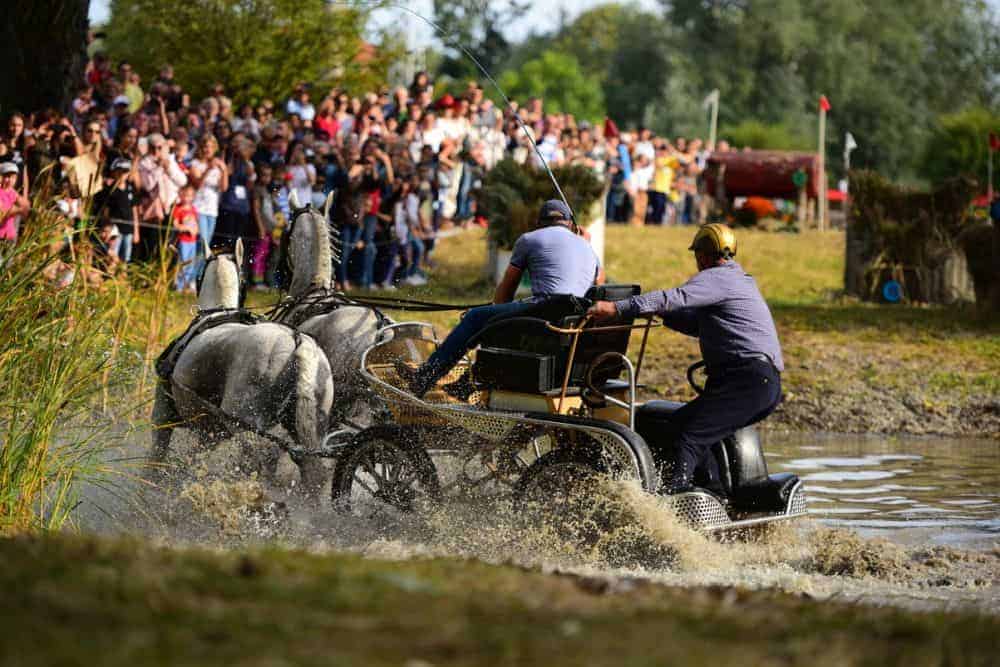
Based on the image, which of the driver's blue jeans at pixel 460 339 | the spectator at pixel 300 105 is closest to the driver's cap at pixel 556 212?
the driver's blue jeans at pixel 460 339

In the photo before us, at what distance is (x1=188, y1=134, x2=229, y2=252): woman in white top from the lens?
17.6 meters

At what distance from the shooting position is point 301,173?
18734mm

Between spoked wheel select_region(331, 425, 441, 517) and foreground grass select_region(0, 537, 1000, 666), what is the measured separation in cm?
348

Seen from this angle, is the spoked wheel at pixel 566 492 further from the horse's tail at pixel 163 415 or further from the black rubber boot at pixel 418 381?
the horse's tail at pixel 163 415

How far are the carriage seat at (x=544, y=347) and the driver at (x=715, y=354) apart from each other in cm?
15

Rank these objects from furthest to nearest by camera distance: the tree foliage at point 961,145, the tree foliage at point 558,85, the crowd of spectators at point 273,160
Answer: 1. the tree foliage at point 558,85
2. the tree foliage at point 961,145
3. the crowd of spectators at point 273,160

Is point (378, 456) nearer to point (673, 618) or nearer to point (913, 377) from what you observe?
point (673, 618)

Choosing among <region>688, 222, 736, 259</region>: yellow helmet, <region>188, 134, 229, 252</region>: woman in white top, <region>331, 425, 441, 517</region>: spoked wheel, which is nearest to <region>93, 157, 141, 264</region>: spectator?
<region>188, 134, 229, 252</region>: woman in white top

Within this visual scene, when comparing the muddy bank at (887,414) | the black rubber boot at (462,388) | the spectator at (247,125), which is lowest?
the muddy bank at (887,414)

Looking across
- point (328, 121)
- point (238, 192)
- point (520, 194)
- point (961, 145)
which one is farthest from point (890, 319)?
point (961, 145)

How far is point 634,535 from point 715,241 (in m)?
1.73

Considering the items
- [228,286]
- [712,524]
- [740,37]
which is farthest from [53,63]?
[740,37]

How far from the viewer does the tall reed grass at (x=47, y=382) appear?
7.13 m

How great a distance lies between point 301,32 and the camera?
30953 millimetres
